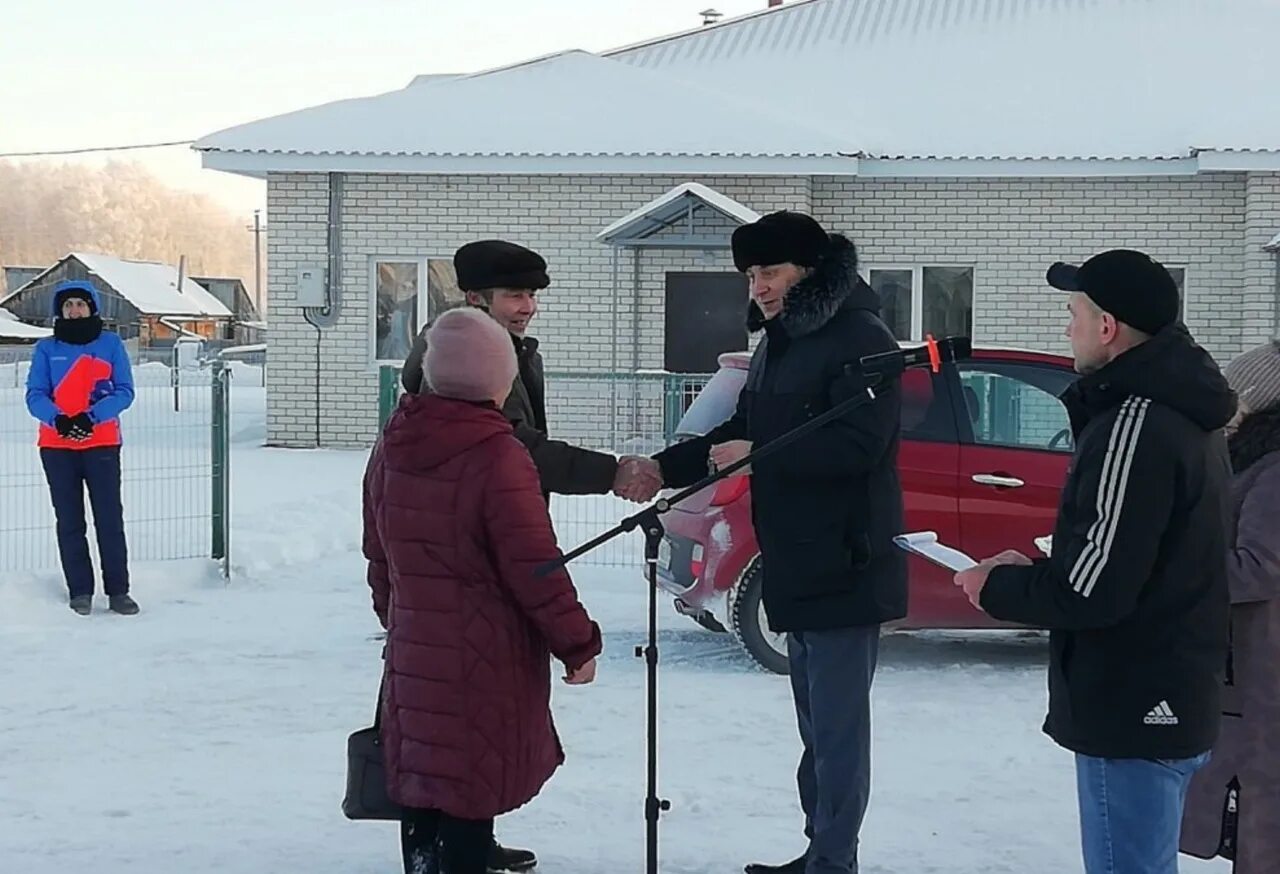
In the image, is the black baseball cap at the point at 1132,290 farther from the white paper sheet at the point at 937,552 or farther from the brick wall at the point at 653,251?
the brick wall at the point at 653,251

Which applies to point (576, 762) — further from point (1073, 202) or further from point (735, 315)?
point (1073, 202)

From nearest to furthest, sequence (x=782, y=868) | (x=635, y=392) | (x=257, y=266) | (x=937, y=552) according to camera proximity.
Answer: (x=937, y=552) < (x=782, y=868) < (x=635, y=392) < (x=257, y=266)

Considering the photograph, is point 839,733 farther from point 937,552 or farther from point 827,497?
point 937,552

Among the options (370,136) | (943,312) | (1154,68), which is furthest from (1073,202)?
(370,136)

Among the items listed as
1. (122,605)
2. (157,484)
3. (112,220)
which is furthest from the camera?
(112,220)

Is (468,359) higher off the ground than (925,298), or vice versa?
(925,298)

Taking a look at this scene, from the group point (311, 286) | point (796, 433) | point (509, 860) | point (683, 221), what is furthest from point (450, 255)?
point (796, 433)

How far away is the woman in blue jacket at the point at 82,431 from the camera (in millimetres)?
8992

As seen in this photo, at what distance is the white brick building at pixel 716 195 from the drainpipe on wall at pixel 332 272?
0.02m

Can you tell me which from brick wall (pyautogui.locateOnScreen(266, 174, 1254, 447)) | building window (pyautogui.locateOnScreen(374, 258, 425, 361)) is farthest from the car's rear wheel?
building window (pyautogui.locateOnScreen(374, 258, 425, 361))

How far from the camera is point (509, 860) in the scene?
505 cm

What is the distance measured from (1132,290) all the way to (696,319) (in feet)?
46.8

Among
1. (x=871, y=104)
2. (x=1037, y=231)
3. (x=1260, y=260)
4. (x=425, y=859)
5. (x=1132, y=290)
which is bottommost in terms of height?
(x=425, y=859)

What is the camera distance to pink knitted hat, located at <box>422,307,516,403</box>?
3977mm
